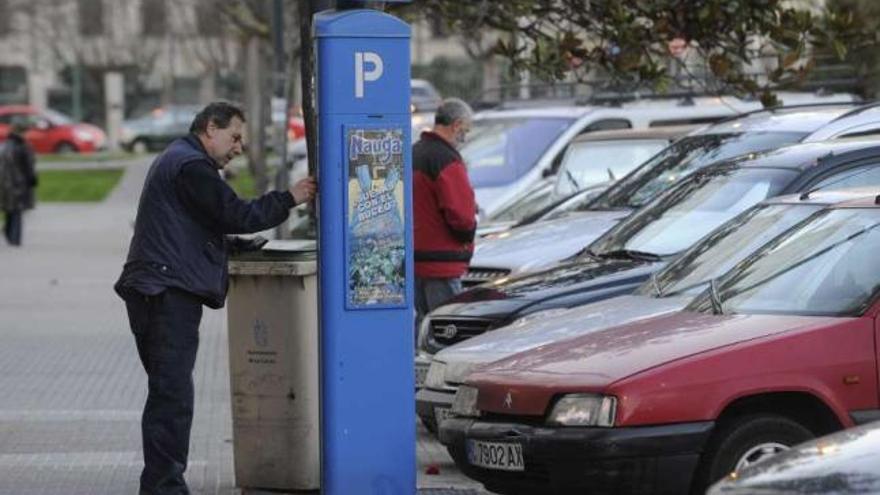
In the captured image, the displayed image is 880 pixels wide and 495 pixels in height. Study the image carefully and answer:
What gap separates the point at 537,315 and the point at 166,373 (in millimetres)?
2495

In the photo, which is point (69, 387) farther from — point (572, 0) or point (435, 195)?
point (572, 0)

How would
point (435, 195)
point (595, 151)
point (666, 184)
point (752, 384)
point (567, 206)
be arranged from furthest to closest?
point (595, 151)
point (567, 206)
point (666, 184)
point (435, 195)
point (752, 384)

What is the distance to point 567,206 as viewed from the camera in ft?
48.5

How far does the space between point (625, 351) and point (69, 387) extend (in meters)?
6.29

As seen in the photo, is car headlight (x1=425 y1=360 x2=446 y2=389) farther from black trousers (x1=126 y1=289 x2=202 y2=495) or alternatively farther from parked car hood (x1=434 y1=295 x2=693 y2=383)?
black trousers (x1=126 y1=289 x2=202 y2=495)

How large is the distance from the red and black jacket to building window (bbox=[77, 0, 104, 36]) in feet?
162

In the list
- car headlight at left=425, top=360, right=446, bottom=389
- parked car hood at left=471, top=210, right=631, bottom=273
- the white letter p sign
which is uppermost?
the white letter p sign

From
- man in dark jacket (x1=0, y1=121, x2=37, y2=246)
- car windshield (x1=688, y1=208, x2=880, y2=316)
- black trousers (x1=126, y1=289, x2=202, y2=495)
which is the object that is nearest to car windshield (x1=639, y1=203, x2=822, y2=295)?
car windshield (x1=688, y1=208, x2=880, y2=316)

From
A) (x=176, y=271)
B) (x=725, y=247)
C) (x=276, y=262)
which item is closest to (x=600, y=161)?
(x=725, y=247)

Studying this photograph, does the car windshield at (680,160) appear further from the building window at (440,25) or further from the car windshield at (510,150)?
the car windshield at (510,150)

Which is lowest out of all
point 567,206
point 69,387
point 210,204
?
point 69,387

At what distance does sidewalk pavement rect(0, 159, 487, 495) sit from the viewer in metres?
9.80

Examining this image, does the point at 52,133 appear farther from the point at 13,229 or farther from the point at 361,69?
the point at 361,69

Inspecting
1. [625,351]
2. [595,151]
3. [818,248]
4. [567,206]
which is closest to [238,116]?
[625,351]
